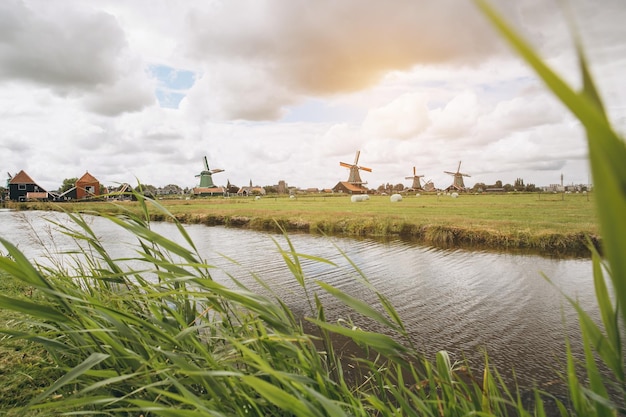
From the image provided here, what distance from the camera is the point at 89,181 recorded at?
7844 cm

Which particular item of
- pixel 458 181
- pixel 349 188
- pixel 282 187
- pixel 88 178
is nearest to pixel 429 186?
pixel 458 181

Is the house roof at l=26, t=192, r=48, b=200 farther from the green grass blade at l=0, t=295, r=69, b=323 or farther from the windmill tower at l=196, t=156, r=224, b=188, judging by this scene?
the green grass blade at l=0, t=295, r=69, b=323

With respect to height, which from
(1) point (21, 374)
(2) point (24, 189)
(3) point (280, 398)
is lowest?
(1) point (21, 374)

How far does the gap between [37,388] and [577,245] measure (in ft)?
62.9

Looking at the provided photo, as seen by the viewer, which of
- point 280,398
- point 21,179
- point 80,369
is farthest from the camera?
point 21,179

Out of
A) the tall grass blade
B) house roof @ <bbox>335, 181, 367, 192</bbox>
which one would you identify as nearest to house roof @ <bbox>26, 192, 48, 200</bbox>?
house roof @ <bbox>335, 181, 367, 192</bbox>

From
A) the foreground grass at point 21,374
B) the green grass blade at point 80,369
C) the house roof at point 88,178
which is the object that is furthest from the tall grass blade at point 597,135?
the house roof at point 88,178

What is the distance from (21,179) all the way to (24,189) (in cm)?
258

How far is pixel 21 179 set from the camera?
259ft

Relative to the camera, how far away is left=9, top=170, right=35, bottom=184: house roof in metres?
78.6

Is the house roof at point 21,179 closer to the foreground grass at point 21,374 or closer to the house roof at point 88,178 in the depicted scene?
the house roof at point 88,178

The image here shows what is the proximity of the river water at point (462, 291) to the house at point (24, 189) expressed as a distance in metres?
82.5

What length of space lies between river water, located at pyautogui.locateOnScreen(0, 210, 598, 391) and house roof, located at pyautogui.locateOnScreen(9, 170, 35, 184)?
83110 millimetres

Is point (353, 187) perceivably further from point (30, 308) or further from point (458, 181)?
point (30, 308)
